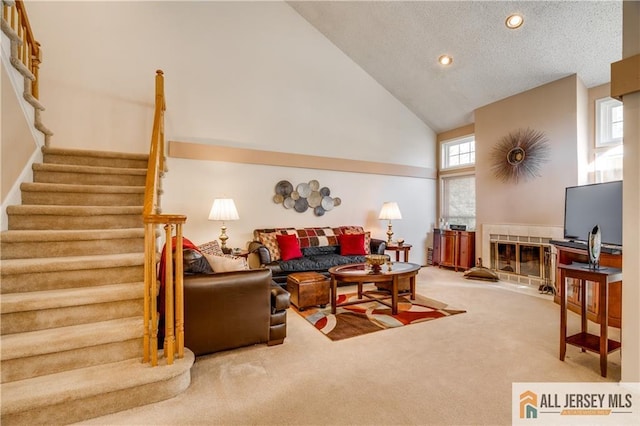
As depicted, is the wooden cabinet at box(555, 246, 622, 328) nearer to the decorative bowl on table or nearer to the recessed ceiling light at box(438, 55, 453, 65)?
the decorative bowl on table

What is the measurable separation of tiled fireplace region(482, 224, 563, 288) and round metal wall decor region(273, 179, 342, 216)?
287 centimetres

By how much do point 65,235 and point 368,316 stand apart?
292 cm

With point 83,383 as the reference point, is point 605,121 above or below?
above

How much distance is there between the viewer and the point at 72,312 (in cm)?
199

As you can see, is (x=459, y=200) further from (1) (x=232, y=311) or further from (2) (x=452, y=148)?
(1) (x=232, y=311)

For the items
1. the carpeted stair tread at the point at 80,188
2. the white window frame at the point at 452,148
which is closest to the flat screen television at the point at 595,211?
the white window frame at the point at 452,148

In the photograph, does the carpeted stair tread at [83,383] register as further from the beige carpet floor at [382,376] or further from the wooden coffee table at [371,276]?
the wooden coffee table at [371,276]

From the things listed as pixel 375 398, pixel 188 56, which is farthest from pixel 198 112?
pixel 375 398

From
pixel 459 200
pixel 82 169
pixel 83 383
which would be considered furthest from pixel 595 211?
pixel 82 169

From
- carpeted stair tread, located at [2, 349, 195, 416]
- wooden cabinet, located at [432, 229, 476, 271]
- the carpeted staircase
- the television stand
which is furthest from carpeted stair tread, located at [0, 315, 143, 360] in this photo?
wooden cabinet, located at [432, 229, 476, 271]

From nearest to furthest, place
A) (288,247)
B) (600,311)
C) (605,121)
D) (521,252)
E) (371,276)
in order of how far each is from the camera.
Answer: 1. (600,311)
2. (371,276)
3. (605,121)
4. (288,247)
5. (521,252)

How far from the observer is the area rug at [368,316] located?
2.96 meters

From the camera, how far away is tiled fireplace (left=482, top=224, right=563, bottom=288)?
14.8 ft

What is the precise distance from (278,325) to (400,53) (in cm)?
475
